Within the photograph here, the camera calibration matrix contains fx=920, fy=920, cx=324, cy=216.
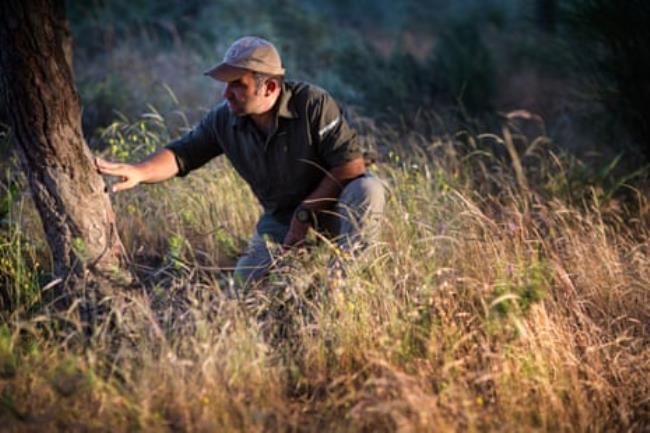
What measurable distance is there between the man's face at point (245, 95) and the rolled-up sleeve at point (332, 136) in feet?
1.01

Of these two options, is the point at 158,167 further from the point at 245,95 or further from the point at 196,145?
the point at 245,95

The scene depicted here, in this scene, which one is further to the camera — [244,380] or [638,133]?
[638,133]

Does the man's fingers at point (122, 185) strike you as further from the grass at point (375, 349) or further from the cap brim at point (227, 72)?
the cap brim at point (227, 72)

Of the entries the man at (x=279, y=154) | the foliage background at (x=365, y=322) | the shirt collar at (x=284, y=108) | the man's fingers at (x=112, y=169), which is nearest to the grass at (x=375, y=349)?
the foliage background at (x=365, y=322)

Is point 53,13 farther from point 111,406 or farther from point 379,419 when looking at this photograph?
point 379,419

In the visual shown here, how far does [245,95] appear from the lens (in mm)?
4543

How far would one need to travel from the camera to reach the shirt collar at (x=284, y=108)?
15.3ft

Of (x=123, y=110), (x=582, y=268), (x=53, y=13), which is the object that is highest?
Answer: (x=53, y=13)

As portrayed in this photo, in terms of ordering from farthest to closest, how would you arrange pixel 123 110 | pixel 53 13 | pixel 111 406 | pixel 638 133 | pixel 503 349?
pixel 123 110 → pixel 638 133 → pixel 53 13 → pixel 503 349 → pixel 111 406

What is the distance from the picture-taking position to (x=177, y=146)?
15.9ft

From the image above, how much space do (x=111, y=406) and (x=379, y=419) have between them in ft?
3.23

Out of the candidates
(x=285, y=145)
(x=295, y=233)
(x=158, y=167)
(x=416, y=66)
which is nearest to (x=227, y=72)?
(x=285, y=145)

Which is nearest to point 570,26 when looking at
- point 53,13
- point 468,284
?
point 468,284

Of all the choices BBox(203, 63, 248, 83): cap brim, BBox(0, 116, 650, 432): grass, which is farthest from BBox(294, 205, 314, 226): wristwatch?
BBox(203, 63, 248, 83): cap brim
